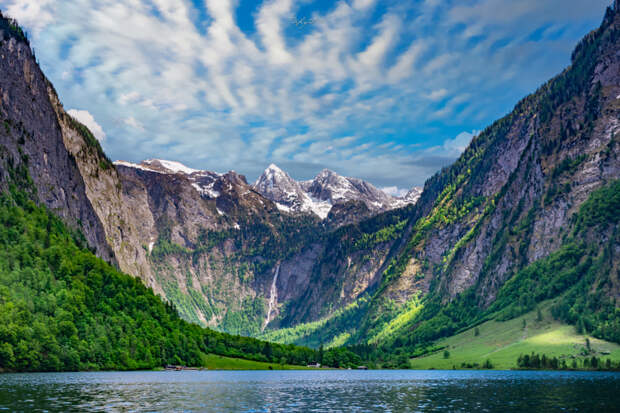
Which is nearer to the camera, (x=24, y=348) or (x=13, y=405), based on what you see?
(x=13, y=405)

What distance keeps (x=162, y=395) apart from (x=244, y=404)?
1905cm

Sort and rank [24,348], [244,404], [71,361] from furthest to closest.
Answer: [71,361] → [24,348] → [244,404]

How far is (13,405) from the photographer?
240ft

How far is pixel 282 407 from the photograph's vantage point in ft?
274

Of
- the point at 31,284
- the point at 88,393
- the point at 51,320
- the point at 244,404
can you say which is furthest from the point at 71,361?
the point at 244,404

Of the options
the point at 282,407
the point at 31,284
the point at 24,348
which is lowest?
the point at 282,407

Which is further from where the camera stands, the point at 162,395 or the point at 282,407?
the point at 162,395

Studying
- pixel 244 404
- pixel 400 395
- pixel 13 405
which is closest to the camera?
pixel 13 405

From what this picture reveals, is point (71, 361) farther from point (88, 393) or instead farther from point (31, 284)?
point (88, 393)

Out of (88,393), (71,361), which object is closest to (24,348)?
(71,361)

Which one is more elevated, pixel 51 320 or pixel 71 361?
pixel 51 320

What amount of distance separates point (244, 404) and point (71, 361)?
108690mm

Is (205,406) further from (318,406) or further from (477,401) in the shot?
(477,401)

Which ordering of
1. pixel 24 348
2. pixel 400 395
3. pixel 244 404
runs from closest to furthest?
pixel 244 404 < pixel 400 395 < pixel 24 348
